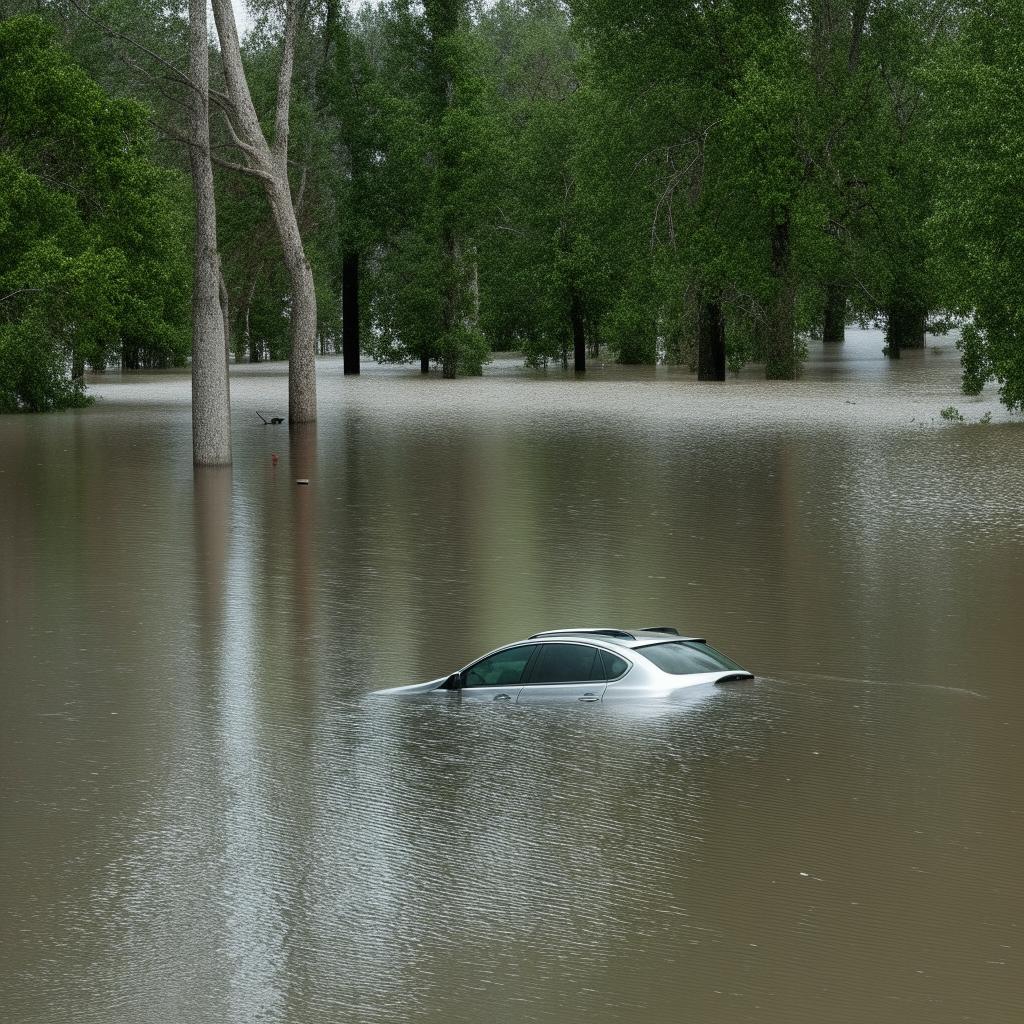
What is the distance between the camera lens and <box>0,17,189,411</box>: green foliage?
4284 cm

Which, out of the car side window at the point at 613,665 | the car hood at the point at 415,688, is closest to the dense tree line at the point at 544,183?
the car hood at the point at 415,688

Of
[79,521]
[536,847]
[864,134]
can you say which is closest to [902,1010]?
[536,847]

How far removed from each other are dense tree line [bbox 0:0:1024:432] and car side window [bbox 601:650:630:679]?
20826 mm

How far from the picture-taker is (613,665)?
12523 millimetres

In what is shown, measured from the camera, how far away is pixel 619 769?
11086 millimetres

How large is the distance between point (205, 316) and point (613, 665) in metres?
21.0

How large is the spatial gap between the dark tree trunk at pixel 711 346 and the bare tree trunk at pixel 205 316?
1201 inches

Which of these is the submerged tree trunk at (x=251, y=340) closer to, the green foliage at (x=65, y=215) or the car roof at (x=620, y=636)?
the green foliage at (x=65, y=215)

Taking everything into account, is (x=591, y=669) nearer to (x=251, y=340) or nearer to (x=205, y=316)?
(x=205, y=316)

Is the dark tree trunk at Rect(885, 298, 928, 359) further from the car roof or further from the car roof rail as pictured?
the car roof rail

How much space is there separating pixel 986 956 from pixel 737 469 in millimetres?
22991

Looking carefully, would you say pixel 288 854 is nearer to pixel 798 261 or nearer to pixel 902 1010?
pixel 902 1010

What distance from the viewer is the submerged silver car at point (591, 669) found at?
12492 mm

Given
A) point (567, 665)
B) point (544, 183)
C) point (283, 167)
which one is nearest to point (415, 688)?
point (567, 665)
